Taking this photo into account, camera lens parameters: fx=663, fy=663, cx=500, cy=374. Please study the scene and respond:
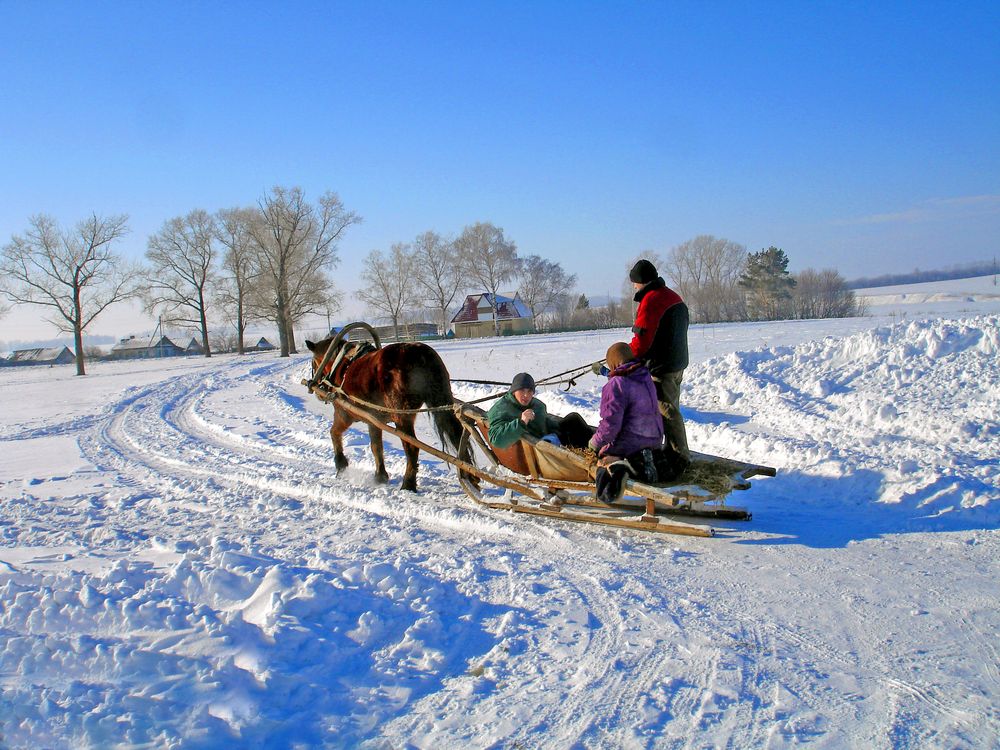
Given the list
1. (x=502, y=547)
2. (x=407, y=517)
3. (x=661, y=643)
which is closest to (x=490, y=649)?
(x=661, y=643)

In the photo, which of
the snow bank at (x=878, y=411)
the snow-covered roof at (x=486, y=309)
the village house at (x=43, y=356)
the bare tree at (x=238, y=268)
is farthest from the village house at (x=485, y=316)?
the snow bank at (x=878, y=411)

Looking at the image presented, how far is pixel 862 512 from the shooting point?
222 inches

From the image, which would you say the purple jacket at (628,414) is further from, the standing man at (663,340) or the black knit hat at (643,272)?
the black knit hat at (643,272)

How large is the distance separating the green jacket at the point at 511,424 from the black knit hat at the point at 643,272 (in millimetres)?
1488

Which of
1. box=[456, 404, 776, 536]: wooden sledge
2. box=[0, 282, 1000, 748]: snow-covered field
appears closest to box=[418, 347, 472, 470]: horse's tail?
box=[0, 282, 1000, 748]: snow-covered field

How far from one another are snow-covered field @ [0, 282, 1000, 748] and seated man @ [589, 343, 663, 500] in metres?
0.64

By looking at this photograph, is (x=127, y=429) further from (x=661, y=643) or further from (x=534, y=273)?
(x=534, y=273)

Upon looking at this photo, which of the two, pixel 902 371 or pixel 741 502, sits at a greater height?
pixel 902 371

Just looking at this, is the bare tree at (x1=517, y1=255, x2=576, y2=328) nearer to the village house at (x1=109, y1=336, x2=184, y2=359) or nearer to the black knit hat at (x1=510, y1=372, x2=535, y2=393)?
the village house at (x1=109, y1=336, x2=184, y2=359)

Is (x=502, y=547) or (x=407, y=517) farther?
(x=407, y=517)

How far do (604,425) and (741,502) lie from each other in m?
1.85

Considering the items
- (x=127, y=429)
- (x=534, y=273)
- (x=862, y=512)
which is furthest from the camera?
(x=534, y=273)

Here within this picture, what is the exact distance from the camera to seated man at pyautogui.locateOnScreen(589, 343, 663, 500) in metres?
5.25

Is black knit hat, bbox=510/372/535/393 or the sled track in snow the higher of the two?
black knit hat, bbox=510/372/535/393
